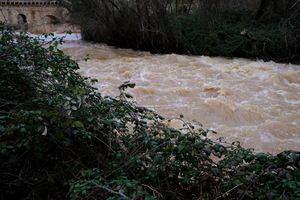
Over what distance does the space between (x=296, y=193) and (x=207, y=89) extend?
5396 mm

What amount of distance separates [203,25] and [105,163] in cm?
1031

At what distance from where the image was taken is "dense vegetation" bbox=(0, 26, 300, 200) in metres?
1.86

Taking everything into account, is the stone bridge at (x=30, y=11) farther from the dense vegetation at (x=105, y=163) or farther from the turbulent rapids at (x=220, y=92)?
the dense vegetation at (x=105, y=163)

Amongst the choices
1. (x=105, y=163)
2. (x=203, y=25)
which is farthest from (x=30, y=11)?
(x=105, y=163)

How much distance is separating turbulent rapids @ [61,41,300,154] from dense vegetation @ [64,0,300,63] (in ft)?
2.43

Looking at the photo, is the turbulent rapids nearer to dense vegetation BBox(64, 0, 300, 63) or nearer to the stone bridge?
dense vegetation BBox(64, 0, 300, 63)

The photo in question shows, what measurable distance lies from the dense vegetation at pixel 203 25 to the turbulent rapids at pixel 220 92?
0.74 m

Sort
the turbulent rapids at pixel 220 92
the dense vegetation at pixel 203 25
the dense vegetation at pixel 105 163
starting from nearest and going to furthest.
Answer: the dense vegetation at pixel 105 163 → the turbulent rapids at pixel 220 92 → the dense vegetation at pixel 203 25

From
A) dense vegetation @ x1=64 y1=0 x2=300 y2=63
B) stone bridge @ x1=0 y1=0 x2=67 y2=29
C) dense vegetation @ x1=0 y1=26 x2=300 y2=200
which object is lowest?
dense vegetation @ x1=0 y1=26 x2=300 y2=200

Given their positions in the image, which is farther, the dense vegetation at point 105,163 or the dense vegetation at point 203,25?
the dense vegetation at point 203,25

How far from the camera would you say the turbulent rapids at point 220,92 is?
191 inches

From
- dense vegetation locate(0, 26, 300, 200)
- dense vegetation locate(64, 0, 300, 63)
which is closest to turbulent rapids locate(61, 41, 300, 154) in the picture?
dense vegetation locate(64, 0, 300, 63)

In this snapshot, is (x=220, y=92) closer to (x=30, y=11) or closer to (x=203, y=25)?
(x=203, y=25)

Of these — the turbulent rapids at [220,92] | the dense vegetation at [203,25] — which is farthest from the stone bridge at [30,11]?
the turbulent rapids at [220,92]
